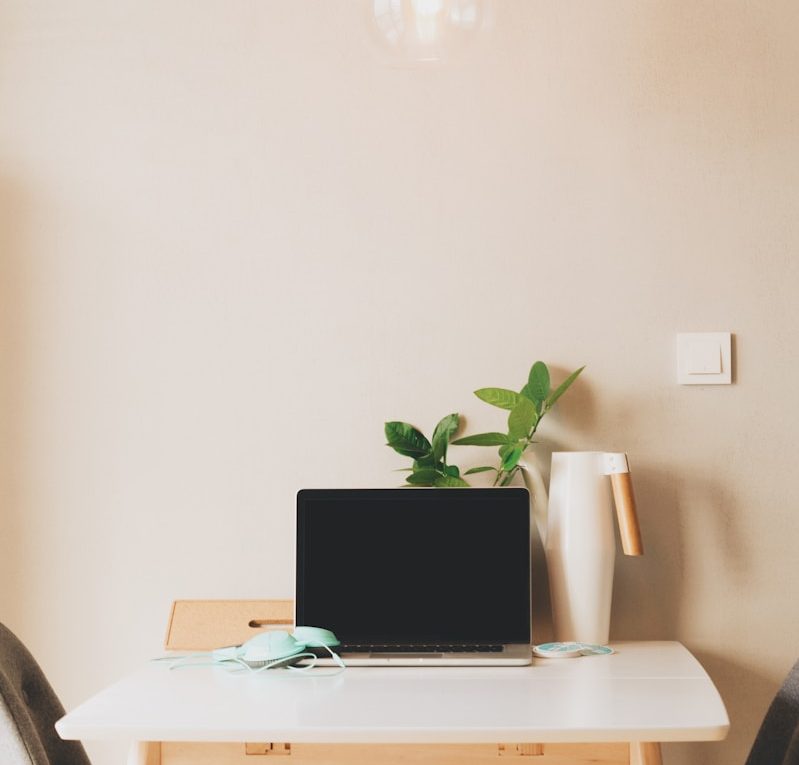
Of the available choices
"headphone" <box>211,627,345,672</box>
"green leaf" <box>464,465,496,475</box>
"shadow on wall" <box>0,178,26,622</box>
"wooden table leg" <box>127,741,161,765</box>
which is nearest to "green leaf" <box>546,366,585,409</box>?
"green leaf" <box>464,465,496,475</box>

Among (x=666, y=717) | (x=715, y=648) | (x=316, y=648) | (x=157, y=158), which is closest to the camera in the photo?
(x=666, y=717)

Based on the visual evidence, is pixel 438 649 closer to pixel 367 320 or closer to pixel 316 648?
pixel 316 648

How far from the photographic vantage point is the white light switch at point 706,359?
5.17ft

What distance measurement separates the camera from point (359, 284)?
64.2 inches

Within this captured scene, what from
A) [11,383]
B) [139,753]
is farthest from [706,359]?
[11,383]

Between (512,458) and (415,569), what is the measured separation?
24cm

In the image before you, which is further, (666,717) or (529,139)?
(529,139)

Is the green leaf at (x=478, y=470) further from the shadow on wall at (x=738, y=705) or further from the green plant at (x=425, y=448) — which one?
the shadow on wall at (x=738, y=705)

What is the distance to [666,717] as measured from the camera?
1.05 meters

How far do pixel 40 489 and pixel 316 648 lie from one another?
24.4 inches

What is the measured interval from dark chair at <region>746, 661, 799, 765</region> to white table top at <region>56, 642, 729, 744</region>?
0.12 metres

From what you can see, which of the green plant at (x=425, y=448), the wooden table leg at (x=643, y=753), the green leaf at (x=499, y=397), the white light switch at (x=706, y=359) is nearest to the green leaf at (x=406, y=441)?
the green plant at (x=425, y=448)

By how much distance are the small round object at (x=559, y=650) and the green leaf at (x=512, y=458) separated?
28 centimetres

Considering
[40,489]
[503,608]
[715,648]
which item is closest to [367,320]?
[503,608]
